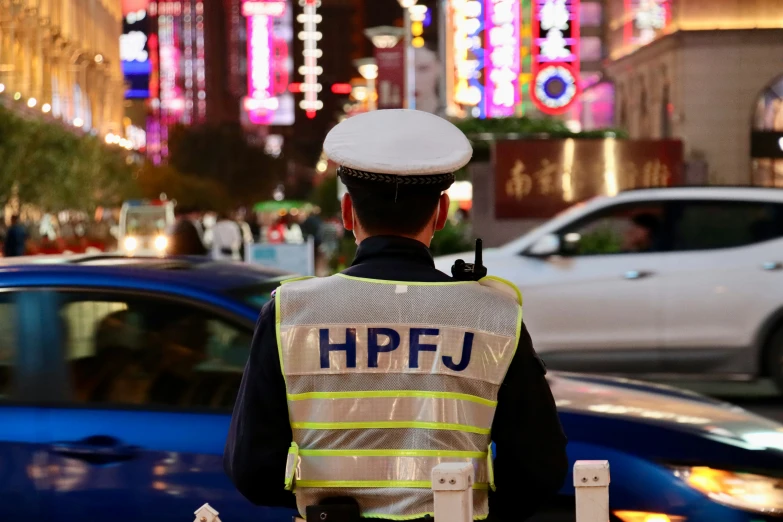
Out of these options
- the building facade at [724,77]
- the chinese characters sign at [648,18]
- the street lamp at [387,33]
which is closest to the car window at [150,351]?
the building facade at [724,77]

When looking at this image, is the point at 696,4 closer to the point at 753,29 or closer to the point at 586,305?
the point at 753,29

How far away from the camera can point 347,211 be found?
2.67 meters

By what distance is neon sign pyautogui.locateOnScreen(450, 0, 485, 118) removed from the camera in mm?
36562

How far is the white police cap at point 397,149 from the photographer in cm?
248

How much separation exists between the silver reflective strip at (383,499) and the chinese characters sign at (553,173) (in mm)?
22079

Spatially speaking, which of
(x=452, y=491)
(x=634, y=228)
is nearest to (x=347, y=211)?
(x=452, y=491)

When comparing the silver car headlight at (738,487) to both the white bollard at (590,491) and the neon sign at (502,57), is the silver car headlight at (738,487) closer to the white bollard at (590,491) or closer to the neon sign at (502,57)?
the white bollard at (590,491)

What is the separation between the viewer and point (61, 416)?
451 cm

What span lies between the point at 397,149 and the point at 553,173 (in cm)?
2231

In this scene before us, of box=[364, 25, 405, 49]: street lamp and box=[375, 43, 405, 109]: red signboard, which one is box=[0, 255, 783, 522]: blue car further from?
box=[375, 43, 405, 109]: red signboard

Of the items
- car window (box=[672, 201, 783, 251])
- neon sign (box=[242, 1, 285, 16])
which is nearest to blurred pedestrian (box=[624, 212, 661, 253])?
car window (box=[672, 201, 783, 251])

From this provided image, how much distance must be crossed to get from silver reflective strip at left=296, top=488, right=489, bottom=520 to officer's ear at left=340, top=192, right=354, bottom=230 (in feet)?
1.78

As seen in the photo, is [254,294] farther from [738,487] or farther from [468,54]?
[468,54]

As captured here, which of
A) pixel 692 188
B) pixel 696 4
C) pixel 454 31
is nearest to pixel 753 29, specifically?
pixel 696 4
